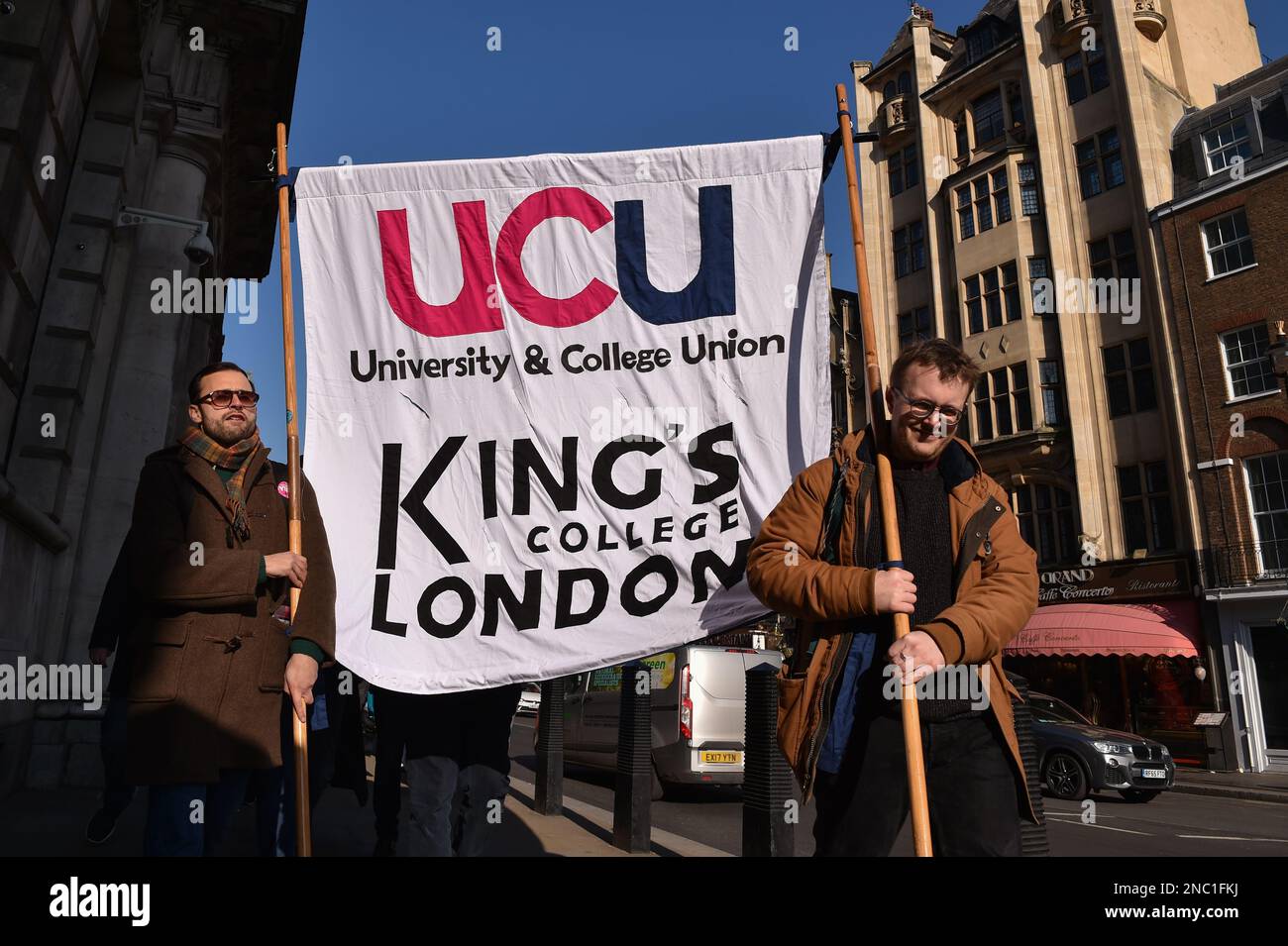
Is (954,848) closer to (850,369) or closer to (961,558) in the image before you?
(961,558)

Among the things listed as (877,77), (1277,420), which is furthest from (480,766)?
(877,77)

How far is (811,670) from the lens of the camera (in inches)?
107

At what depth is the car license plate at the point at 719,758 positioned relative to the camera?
35.0 feet

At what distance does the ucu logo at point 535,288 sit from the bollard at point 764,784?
2727mm

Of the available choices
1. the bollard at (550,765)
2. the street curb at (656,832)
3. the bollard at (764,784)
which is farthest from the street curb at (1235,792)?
the bollard at (764,784)

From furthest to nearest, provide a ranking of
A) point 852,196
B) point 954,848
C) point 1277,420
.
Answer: point 1277,420
point 852,196
point 954,848

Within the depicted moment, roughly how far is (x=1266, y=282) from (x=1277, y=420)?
338cm

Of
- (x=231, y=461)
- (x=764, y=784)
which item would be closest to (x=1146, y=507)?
(x=764, y=784)

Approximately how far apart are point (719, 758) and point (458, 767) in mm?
7318

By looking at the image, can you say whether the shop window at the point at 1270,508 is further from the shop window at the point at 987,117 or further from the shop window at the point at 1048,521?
the shop window at the point at 987,117

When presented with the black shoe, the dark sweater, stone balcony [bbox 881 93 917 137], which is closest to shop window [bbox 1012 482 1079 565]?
stone balcony [bbox 881 93 917 137]

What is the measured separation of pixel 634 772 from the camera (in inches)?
302

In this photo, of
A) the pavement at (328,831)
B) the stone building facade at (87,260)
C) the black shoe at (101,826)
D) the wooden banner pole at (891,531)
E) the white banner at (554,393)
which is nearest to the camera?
the wooden banner pole at (891,531)

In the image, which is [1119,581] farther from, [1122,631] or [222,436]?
[222,436]
